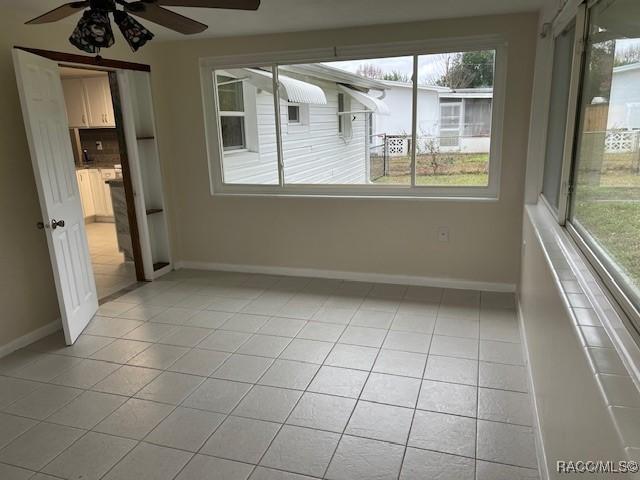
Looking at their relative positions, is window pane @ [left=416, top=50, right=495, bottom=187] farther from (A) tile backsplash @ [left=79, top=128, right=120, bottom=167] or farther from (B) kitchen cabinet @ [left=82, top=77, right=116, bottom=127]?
(A) tile backsplash @ [left=79, top=128, right=120, bottom=167]

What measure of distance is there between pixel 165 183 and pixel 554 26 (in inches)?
A: 145

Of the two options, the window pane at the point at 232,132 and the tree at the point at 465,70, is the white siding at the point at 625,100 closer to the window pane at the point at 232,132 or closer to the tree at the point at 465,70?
the tree at the point at 465,70

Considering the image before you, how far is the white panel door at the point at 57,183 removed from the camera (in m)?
2.92

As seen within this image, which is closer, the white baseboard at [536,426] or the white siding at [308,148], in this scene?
the white baseboard at [536,426]

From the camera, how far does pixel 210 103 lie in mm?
4469

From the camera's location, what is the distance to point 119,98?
4.08 metres

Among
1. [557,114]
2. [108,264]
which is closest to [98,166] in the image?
[108,264]

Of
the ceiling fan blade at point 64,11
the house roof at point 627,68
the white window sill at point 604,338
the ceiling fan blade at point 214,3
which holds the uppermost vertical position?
the ceiling fan blade at point 64,11

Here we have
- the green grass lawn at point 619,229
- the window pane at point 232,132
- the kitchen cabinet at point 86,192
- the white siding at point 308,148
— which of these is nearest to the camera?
the green grass lawn at point 619,229

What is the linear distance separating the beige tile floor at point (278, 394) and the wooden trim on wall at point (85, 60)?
6.57 ft

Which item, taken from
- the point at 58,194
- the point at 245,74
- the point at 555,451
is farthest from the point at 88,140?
the point at 555,451

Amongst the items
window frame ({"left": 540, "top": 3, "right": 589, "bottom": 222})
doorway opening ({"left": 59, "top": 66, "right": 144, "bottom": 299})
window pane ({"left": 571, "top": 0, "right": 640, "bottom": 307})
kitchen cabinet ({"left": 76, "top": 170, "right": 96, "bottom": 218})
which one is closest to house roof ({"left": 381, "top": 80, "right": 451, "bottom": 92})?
window frame ({"left": 540, "top": 3, "right": 589, "bottom": 222})

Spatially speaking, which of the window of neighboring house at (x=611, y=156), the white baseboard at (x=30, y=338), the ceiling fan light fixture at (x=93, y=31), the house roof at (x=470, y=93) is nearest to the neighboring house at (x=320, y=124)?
the house roof at (x=470, y=93)

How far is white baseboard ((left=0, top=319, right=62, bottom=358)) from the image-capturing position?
3133 mm
